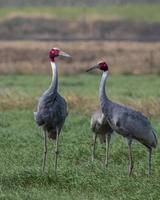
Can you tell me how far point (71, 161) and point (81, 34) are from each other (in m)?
56.5

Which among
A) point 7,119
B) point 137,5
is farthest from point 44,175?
point 137,5

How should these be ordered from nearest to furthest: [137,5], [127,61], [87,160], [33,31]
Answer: [87,160], [127,61], [33,31], [137,5]

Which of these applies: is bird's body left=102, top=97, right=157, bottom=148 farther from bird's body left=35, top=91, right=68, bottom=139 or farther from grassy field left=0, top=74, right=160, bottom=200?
bird's body left=35, top=91, right=68, bottom=139

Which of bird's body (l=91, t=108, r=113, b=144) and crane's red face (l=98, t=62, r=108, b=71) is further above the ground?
crane's red face (l=98, t=62, r=108, b=71)

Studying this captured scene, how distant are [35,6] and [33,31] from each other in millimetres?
15380

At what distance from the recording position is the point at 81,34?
7144 cm

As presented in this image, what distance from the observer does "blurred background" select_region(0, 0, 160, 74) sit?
41.4m

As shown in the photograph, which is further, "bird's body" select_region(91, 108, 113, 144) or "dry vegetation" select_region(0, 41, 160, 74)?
"dry vegetation" select_region(0, 41, 160, 74)

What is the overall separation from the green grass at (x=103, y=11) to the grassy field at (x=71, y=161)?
50466 mm

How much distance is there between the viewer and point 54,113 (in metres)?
14.2

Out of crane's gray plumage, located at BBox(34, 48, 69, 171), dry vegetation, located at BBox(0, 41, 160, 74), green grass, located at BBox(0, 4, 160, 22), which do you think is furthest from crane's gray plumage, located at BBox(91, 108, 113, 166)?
green grass, located at BBox(0, 4, 160, 22)

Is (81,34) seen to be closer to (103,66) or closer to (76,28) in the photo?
(76,28)

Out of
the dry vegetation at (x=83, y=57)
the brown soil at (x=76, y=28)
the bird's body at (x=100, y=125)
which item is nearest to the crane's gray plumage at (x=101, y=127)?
the bird's body at (x=100, y=125)

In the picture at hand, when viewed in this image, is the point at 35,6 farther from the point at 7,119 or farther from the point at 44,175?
the point at 44,175
